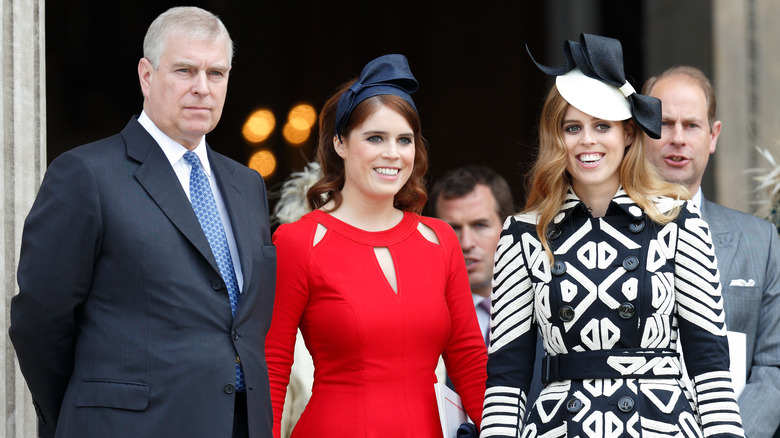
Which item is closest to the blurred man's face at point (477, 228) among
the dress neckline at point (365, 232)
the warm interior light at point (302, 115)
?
the dress neckline at point (365, 232)

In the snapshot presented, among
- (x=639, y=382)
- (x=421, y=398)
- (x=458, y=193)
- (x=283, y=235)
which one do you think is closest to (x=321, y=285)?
(x=283, y=235)

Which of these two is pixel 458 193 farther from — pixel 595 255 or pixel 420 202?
pixel 595 255

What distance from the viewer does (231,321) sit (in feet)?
8.86

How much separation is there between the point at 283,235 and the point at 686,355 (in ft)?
4.18

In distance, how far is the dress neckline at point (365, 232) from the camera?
3.24m

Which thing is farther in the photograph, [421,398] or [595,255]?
[421,398]

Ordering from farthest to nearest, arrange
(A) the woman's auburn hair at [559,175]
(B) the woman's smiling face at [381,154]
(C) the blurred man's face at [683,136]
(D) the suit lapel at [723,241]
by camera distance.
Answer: (C) the blurred man's face at [683,136]
(D) the suit lapel at [723,241]
(B) the woman's smiling face at [381,154]
(A) the woman's auburn hair at [559,175]

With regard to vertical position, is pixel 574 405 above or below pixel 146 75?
below

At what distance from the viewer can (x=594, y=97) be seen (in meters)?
2.85

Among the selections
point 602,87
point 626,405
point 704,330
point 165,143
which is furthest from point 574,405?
point 165,143

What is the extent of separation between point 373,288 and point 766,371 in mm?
1350

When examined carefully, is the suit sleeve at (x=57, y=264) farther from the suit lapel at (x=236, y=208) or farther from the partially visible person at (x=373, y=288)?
the partially visible person at (x=373, y=288)

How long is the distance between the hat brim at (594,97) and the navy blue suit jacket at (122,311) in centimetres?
108

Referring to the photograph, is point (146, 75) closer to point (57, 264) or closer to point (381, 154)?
point (57, 264)
